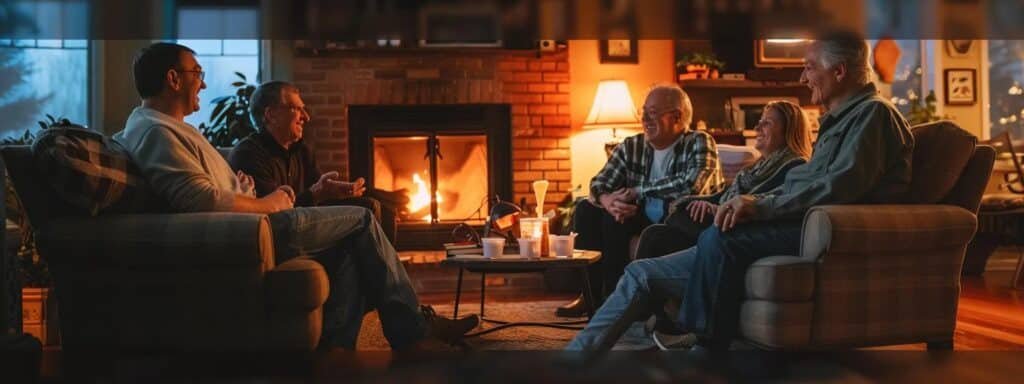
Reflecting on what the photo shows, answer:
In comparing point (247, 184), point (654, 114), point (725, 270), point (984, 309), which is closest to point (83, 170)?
point (247, 184)

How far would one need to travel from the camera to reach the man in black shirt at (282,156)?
268 cm

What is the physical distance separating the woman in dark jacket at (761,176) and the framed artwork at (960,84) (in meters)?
4.03

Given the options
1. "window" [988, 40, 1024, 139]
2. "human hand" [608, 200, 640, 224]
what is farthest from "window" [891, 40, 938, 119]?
"human hand" [608, 200, 640, 224]

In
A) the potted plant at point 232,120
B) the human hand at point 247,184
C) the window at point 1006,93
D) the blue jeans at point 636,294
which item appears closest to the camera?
the blue jeans at point 636,294

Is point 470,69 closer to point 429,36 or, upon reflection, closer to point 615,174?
point 615,174

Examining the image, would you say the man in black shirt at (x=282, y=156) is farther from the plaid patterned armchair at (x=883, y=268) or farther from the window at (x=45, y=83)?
the window at (x=45, y=83)

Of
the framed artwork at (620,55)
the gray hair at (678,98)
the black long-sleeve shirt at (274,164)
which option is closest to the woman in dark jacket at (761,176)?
the gray hair at (678,98)

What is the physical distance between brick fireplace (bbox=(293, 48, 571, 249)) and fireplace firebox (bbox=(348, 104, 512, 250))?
8 centimetres

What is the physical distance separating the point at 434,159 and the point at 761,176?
2850mm

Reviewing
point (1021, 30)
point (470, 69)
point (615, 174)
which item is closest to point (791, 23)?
point (1021, 30)

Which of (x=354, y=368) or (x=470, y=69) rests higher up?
(x=470, y=69)

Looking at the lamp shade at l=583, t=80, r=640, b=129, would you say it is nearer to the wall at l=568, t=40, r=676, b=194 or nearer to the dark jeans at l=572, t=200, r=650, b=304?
the wall at l=568, t=40, r=676, b=194

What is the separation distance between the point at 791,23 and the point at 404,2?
111 millimetres

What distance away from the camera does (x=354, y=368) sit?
378mm
